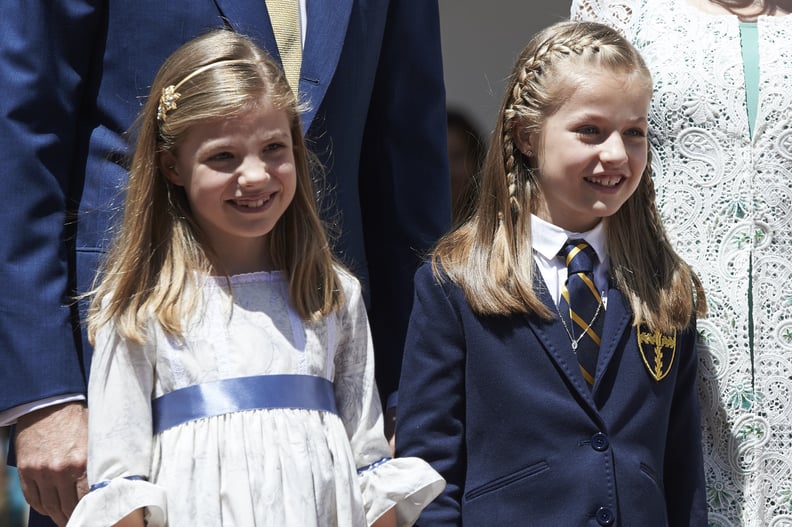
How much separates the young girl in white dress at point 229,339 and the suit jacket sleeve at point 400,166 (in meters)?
0.32

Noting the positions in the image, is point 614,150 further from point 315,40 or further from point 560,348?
point 315,40

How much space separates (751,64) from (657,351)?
2.08 ft

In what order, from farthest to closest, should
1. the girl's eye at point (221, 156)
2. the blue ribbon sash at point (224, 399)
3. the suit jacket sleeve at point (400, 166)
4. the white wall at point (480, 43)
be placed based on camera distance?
the white wall at point (480, 43) < the suit jacket sleeve at point (400, 166) < the girl's eye at point (221, 156) < the blue ribbon sash at point (224, 399)

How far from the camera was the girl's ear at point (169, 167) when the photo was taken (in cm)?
249

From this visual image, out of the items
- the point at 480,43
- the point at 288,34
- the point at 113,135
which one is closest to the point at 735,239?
the point at 288,34

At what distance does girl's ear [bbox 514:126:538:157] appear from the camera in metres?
2.74

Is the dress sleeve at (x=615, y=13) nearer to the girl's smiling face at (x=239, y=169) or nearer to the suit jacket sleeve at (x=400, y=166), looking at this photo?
the suit jacket sleeve at (x=400, y=166)

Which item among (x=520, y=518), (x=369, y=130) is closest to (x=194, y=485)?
(x=520, y=518)

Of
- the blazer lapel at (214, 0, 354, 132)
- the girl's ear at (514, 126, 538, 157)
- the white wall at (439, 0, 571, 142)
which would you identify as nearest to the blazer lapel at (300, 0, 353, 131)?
the blazer lapel at (214, 0, 354, 132)

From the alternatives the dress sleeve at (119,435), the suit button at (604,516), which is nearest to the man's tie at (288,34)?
the dress sleeve at (119,435)

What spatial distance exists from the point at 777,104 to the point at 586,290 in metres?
0.55

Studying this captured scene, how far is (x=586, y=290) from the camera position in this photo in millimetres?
2646

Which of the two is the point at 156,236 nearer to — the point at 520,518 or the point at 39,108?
the point at 39,108

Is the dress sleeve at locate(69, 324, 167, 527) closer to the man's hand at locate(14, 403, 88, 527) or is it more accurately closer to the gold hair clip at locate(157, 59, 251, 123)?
the man's hand at locate(14, 403, 88, 527)
